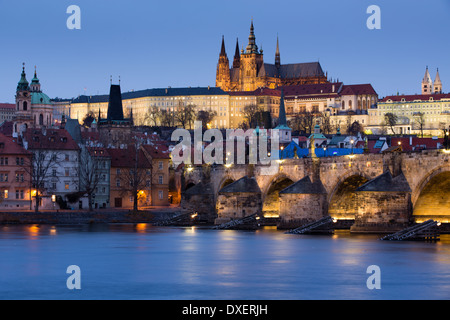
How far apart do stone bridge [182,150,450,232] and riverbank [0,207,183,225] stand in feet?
13.1

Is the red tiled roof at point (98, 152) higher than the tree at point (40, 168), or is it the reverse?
the red tiled roof at point (98, 152)

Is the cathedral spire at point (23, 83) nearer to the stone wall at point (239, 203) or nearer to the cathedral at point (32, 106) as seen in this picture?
the cathedral at point (32, 106)

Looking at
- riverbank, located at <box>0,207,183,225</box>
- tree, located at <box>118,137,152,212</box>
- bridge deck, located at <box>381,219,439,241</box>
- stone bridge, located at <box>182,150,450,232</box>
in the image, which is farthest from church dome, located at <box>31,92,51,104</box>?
bridge deck, located at <box>381,219,439,241</box>

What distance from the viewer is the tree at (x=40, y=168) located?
69.2 meters

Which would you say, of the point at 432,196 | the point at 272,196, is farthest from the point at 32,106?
the point at 432,196

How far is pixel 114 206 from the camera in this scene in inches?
3120

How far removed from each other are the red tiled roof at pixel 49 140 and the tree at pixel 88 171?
60.0 inches

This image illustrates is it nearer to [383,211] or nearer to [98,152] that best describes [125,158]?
A: [98,152]

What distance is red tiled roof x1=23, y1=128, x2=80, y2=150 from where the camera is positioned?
74625mm

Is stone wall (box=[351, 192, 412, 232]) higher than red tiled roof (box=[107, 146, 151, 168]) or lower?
lower

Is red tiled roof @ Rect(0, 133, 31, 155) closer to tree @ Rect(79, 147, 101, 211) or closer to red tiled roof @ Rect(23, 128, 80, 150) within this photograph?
red tiled roof @ Rect(23, 128, 80, 150)

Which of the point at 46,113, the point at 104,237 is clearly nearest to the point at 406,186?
Answer: the point at 104,237

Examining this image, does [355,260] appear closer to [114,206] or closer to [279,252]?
[279,252]

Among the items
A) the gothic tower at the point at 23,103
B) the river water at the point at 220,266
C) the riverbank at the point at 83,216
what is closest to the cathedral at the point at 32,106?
the gothic tower at the point at 23,103
